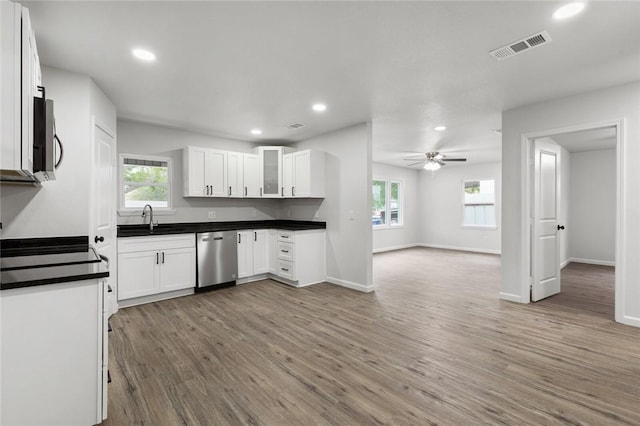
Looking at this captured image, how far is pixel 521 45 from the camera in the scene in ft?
8.25

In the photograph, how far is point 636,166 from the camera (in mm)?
3252

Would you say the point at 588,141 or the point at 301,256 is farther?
the point at 588,141

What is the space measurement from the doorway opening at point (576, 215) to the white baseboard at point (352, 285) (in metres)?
2.16

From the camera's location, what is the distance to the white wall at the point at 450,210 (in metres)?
8.75

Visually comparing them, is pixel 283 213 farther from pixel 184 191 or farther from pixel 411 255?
pixel 411 255

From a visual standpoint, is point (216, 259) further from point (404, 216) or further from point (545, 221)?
point (404, 216)

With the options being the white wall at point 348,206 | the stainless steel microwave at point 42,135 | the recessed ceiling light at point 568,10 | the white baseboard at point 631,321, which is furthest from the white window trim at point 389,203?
the stainless steel microwave at point 42,135

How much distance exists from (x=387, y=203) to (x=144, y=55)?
774cm

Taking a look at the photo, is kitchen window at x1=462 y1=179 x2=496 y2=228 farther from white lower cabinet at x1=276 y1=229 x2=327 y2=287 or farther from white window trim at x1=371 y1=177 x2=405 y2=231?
white lower cabinet at x1=276 y1=229 x2=327 y2=287

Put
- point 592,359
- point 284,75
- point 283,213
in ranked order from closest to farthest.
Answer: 1. point 592,359
2. point 284,75
3. point 283,213

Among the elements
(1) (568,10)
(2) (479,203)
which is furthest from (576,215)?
(1) (568,10)

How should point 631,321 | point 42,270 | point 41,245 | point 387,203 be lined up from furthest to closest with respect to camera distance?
point 387,203 → point 631,321 → point 41,245 → point 42,270

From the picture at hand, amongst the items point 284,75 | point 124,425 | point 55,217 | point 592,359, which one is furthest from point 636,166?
point 55,217

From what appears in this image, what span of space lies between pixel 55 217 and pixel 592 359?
497 cm
